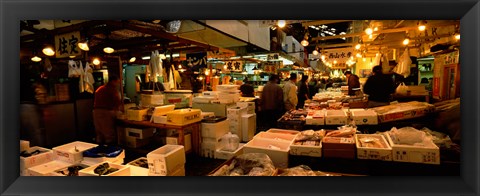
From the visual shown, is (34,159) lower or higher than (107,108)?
lower

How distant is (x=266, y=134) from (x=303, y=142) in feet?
2.69

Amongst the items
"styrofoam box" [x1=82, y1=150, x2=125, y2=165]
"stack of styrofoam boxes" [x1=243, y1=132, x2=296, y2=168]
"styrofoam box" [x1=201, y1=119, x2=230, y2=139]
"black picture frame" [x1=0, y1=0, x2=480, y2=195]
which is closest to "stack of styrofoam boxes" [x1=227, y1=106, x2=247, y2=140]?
"styrofoam box" [x1=201, y1=119, x2=230, y2=139]

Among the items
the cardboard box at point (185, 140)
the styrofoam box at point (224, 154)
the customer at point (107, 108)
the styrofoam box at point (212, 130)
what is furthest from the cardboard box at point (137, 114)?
the styrofoam box at point (224, 154)

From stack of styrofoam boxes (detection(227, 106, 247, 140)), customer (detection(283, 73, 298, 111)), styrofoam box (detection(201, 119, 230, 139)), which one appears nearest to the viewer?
styrofoam box (detection(201, 119, 230, 139))

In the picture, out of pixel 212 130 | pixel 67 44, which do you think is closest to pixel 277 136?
pixel 212 130

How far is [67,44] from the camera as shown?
20.2 feet

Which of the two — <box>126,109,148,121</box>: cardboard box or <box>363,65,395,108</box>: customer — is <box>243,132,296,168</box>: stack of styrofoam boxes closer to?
<box>126,109,148,121</box>: cardboard box

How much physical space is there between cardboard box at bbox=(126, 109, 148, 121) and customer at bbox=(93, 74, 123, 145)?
0.52 m

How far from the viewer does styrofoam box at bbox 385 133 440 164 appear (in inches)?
123

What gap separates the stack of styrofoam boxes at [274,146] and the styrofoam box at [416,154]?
134 centimetres

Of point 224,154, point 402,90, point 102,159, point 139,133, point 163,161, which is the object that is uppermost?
point 402,90

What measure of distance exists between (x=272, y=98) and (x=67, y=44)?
6.02 m

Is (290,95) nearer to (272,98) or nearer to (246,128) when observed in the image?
(272,98)
